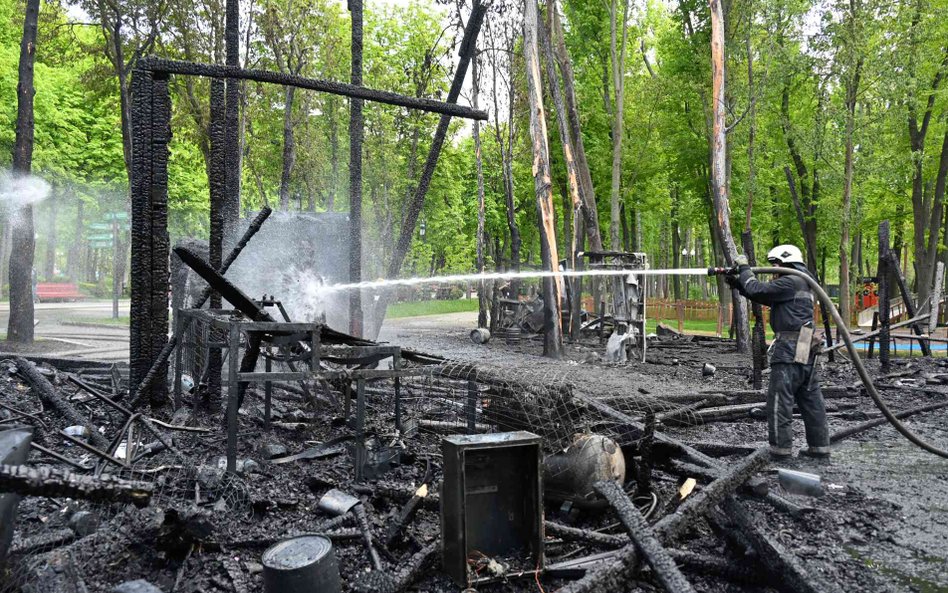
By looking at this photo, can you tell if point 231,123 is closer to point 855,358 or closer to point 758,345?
point 855,358

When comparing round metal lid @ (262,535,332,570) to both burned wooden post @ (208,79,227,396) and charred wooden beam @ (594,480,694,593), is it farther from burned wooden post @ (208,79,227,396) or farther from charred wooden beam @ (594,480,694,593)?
burned wooden post @ (208,79,227,396)

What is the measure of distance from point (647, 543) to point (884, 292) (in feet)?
38.1

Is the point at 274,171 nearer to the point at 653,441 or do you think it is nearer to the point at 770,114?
the point at 770,114

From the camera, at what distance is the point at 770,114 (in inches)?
846

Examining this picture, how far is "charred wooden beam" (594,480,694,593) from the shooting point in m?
3.51

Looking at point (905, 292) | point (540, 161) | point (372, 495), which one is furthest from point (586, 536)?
point (905, 292)

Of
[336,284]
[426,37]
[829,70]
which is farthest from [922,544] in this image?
[426,37]

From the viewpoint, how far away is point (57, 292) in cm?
3994

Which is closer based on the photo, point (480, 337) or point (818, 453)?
point (818, 453)

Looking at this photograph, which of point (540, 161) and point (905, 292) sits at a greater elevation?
point (540, 161)

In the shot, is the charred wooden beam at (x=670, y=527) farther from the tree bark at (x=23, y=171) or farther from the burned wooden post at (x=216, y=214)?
the tree bark at (x=23, y=171)

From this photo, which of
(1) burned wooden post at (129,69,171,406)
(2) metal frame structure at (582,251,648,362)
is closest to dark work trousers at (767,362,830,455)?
(1) burned wooden post at (129,69,171,406)

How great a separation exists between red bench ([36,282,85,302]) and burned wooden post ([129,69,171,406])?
1507 inches

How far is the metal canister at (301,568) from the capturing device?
11.6 feet
